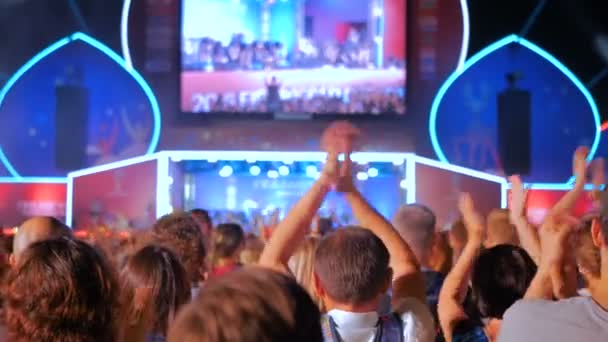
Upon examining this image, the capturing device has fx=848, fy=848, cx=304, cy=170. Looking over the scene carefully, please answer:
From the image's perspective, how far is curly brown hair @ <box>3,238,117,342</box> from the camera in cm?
176

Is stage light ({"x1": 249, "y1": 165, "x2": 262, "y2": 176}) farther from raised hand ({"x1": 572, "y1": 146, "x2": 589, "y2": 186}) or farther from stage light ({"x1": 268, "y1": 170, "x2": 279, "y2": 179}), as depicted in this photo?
raised hand ({"x1": 572, "y1": 146, "x2": 589, "y2": 186})

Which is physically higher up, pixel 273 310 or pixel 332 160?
pixel 332 160

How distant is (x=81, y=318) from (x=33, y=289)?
0.38ft

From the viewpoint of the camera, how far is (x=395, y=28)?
11492 mm

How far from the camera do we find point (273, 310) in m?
1.14

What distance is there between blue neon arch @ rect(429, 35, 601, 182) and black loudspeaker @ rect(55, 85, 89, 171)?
4.79 meters

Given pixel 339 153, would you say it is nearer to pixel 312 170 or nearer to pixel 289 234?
pixel 289 234

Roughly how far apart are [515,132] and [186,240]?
8.75 m

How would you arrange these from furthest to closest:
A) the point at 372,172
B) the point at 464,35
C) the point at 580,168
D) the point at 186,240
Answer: the point at 464,35
the point at 372,172
the point at 580,168
the point at 186,240

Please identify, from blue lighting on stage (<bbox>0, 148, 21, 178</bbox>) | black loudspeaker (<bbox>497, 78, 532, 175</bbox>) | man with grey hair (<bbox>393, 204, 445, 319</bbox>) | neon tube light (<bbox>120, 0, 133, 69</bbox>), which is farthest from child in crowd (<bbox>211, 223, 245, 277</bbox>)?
blue lighting on stage (<bbox>0, 148, 21, 178</bbox>)

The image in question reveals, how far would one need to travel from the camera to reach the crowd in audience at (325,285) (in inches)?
45.9

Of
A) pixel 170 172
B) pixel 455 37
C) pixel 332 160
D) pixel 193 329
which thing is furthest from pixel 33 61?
pixel 193 329

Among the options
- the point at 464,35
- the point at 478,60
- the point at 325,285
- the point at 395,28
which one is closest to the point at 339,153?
the point at 325,285

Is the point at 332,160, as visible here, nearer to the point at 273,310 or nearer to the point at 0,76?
the point at 273,310
